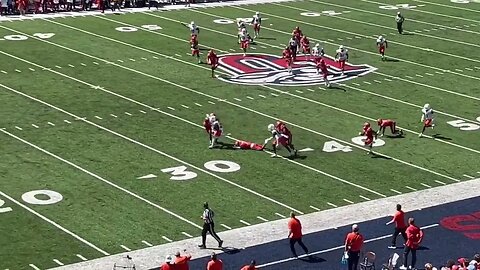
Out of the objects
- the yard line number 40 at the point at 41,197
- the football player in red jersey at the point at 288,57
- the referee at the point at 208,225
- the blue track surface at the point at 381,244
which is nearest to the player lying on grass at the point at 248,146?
the blue track surface at the point at 381,244

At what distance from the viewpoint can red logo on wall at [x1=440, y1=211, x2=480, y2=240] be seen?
23234 millimetres

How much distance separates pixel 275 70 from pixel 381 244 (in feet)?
57.1

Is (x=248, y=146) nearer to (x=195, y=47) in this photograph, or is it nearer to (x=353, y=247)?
(x=353, y=247)

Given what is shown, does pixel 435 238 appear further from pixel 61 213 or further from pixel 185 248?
pixel 61 213

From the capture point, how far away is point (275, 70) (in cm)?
3922

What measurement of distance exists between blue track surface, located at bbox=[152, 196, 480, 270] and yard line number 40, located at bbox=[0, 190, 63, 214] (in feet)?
14.4

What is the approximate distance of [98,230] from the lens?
22.9m

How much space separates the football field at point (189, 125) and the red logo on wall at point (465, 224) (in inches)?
90.3

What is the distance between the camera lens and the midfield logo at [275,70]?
37.8 metres

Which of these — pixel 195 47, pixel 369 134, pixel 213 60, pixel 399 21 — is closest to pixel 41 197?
pixel 369 134

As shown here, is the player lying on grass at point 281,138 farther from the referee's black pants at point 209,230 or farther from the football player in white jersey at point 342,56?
the football player in white jersey at point 342,56

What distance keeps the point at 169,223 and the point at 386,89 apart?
15510mm

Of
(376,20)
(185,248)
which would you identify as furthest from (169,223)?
(376,20)

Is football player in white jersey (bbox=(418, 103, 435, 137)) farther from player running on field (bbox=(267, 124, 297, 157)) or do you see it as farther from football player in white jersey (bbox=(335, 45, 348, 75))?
football player in white jersey (bbox=(335, 45, 348, 75))
